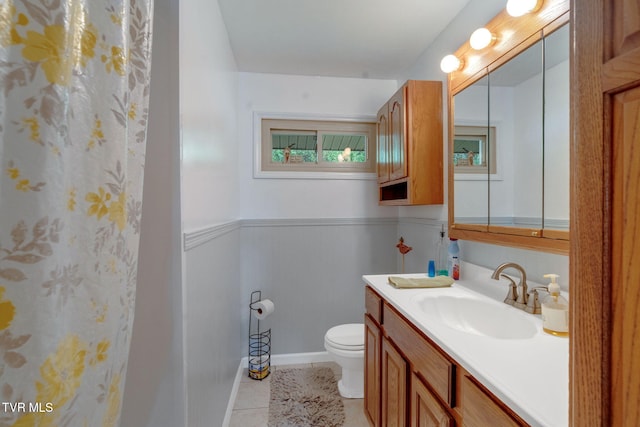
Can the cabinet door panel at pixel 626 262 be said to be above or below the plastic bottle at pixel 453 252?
above

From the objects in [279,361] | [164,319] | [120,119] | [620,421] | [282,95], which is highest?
[282,95]

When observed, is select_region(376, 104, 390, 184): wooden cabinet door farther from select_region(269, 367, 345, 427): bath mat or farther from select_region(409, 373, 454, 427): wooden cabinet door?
select_region(269, 367, 345, 427): bath mat

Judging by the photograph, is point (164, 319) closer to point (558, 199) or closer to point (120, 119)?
point (120, 119)

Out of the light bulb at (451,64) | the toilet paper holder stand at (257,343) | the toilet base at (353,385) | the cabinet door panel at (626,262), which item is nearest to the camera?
the cabinet door panel at (626,262)

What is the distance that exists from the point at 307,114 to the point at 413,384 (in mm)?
2145

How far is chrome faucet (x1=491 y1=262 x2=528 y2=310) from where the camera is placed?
3.78 ft

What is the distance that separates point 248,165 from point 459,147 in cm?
164

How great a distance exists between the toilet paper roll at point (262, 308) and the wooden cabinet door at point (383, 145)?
135cm

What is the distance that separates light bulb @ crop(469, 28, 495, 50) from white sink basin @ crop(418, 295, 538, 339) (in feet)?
3.92

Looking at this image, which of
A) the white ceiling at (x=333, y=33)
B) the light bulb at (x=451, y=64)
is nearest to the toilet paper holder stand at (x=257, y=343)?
the white ceiling at (x=333, y=33)

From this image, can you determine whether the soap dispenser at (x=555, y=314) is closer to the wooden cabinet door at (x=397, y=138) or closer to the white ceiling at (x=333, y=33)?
the wooden cabinet door at (x=397, y=138)

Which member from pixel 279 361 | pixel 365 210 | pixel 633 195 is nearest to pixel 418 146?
pixel 365 210

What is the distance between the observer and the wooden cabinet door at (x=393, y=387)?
118cm

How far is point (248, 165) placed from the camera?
8.07 ft
